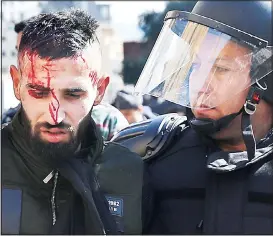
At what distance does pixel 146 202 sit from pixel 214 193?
0.22 m

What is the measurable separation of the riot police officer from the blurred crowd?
206mm

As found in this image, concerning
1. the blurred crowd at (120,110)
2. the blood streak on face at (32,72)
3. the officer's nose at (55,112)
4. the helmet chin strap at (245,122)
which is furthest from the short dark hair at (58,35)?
the helmet chin strap at (245,122)

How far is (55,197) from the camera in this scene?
1603 millimetres

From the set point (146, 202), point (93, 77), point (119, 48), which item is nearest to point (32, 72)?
point (93, 77)

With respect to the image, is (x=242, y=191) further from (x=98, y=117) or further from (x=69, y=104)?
(x=98, y=117)

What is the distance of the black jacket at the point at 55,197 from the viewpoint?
1585mm

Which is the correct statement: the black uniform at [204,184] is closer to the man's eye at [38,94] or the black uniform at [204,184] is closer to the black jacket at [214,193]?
the black jacket at [214,193]

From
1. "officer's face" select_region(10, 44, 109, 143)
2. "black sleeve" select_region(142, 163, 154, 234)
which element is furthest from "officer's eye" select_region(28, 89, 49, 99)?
"black sleeve" select_region(142, 163, 154, 234)

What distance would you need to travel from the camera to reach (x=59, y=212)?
160 cm

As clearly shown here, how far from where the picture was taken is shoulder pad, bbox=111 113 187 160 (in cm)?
198

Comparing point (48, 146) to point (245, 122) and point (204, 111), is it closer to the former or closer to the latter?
point (204, 111)

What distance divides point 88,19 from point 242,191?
0.71 metres

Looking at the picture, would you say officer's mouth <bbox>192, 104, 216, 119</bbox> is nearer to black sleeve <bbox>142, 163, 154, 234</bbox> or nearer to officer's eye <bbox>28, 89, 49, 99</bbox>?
black sleeve <bbox>142, 163, 154, 234</bbox>

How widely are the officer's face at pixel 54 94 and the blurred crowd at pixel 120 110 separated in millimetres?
209
